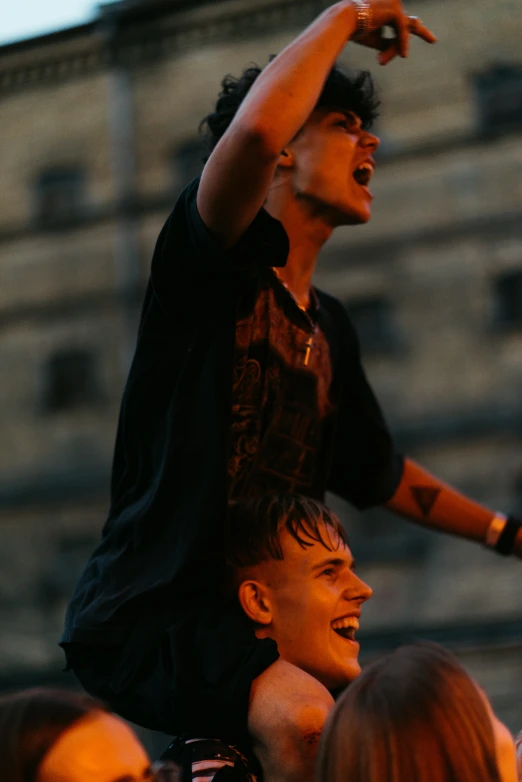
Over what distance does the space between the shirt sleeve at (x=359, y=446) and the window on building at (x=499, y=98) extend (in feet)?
50.8

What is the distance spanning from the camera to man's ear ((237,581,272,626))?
254 centimetres

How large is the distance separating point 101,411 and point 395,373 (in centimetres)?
471

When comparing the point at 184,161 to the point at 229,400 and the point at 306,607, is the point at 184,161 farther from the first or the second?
the point at 306,607

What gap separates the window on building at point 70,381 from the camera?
19516 millimetres

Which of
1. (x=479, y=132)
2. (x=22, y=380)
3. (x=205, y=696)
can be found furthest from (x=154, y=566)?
(x=22, y=380)

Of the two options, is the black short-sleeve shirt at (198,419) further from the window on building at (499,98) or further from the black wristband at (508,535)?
the window on building at (499,98)

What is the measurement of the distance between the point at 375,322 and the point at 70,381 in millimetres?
4995

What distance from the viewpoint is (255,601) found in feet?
8.43

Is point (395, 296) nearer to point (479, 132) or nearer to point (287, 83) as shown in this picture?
point (479, 132)

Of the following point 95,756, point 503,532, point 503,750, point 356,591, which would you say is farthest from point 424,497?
point 95,756

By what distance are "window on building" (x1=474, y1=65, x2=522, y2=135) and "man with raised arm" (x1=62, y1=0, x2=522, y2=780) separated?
15.7 metres

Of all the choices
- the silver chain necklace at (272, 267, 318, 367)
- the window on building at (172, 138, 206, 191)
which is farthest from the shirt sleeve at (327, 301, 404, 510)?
the window on building at (172, 138, 206, 191)

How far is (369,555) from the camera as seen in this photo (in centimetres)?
1705

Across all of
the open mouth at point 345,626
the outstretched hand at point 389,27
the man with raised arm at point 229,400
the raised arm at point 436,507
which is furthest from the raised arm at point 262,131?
the raised arm at point 436,507
